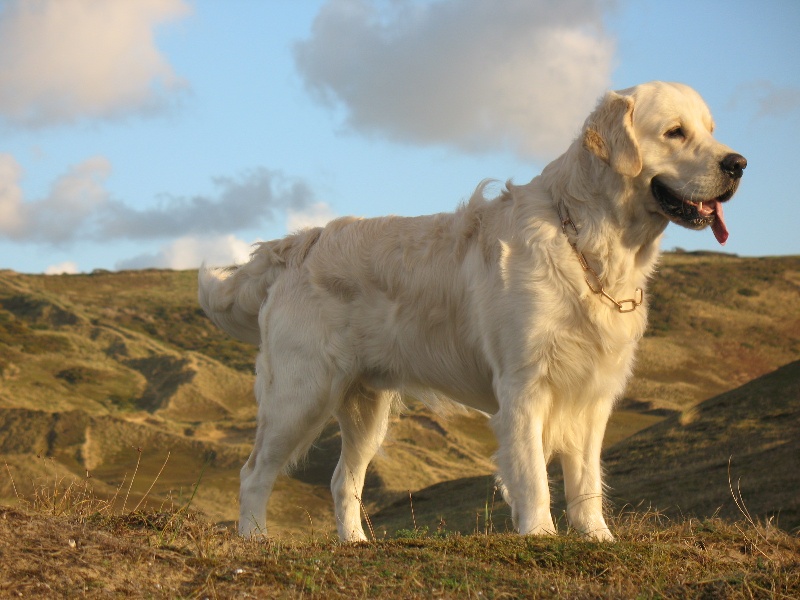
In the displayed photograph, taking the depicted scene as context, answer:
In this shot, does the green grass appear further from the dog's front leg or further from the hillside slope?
the hillside slope

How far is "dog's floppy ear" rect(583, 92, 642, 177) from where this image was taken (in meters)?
5.69

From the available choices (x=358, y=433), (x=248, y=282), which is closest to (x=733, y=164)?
(x=358, y=433)

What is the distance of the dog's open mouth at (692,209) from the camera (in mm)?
5719

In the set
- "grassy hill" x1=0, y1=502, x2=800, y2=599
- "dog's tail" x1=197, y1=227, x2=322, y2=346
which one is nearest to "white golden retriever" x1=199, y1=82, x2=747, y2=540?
"dog's tail" x1=197, y1=227, x2=322, y2=346

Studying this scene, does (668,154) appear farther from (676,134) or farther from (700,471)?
(700,471)

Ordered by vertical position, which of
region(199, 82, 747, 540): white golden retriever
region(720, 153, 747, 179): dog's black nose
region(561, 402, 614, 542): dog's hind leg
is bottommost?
region(561, 402, 614, 542): dog's hind leg

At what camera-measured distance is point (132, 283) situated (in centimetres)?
3844

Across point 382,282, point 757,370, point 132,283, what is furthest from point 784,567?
point 132,283

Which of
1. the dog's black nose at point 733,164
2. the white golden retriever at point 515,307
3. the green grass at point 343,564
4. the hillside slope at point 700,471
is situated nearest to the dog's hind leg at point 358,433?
the white golden retriever at point 515,307

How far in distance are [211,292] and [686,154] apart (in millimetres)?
4151

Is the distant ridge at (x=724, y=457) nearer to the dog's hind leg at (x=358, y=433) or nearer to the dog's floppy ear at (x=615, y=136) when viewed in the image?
the dog's hind leg at (x=358, y=433)

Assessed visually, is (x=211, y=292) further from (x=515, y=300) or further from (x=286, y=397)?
(x=515, y=300)

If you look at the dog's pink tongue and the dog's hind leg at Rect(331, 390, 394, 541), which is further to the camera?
the dog's hind leg at Rect(331, 390, 394, 541)

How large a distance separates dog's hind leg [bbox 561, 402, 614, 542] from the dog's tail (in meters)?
2.56
